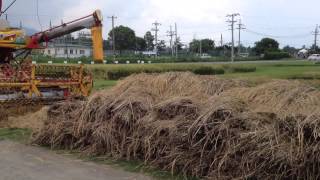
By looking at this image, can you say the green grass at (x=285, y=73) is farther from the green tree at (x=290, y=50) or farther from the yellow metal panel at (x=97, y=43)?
the green tree at (x=290, y=50)

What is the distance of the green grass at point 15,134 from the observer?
11.6m

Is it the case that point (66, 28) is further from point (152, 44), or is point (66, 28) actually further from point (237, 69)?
point (152, 44)

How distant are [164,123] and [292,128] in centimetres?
211

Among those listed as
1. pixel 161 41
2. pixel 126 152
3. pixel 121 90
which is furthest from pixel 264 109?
pixel 161 41

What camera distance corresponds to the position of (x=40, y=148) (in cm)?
1041

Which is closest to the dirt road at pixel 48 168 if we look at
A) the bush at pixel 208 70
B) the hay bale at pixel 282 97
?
the hay bale at pixel 282 97

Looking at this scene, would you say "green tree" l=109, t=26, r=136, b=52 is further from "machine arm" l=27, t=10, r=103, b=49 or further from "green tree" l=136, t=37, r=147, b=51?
"machine arm" l=27, t=10, r=103, b=49

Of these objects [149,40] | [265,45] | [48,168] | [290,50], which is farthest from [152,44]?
[48,168]

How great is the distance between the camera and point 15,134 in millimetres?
12195

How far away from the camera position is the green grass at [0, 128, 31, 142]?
11613 mm

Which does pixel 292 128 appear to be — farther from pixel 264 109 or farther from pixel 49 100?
pixel 49 100

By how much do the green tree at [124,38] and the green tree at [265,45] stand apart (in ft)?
96.9

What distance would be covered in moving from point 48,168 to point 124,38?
12501cm

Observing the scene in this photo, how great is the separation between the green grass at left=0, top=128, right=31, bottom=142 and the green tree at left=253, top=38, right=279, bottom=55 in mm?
123273
